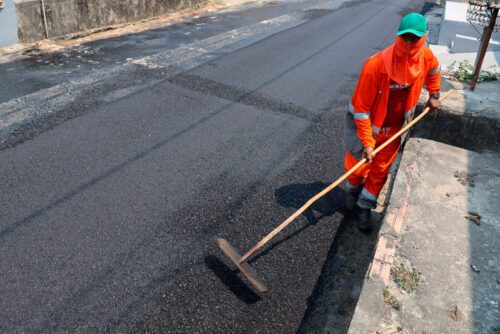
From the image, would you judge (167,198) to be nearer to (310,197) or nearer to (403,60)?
(310,197)

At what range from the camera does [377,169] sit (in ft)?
13.0

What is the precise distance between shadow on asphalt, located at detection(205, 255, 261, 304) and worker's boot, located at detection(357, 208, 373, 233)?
1.40 m

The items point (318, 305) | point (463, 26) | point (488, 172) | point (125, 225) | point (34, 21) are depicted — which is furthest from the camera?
point (463, 26)

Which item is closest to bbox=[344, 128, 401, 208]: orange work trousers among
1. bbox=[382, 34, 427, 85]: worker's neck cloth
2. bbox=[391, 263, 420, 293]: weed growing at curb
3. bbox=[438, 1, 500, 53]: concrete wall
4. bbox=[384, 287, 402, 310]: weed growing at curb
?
bbox=[382, 34, 427, 85]: worker's neck cloth

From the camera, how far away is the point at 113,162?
190 inches

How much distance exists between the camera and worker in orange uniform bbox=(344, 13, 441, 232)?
11.5 ft

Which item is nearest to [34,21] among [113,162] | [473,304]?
[113,162]

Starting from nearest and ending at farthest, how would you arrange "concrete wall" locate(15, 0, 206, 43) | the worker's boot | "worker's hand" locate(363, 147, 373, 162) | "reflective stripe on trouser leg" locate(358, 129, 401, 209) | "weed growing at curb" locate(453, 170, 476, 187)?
"worker's hand" locate(363, 147, 373, 162) < "reflective stripe on trouser leg" locate(358, 129, 401, 209) < the worker's boot < "weed growing at curb" locate(453, 170, 476, 187) < "concrete wall" locate(15, 0, 206, 43)

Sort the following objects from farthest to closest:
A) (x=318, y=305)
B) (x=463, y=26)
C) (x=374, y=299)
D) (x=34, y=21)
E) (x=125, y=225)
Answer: (x=463, y=26) → (x=34, y=21) → (x=125, y=225) → (x=318, y=305) → (x=374, y=299)

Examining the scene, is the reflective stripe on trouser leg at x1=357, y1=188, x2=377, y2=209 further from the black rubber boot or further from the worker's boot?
the black rubber boot

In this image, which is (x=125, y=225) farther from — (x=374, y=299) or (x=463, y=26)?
(x=463, y=26)

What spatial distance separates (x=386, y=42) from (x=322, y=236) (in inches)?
353

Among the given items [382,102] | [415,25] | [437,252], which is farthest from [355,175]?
[415,25]

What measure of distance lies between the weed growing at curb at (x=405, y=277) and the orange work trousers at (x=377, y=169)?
3.05 feet
